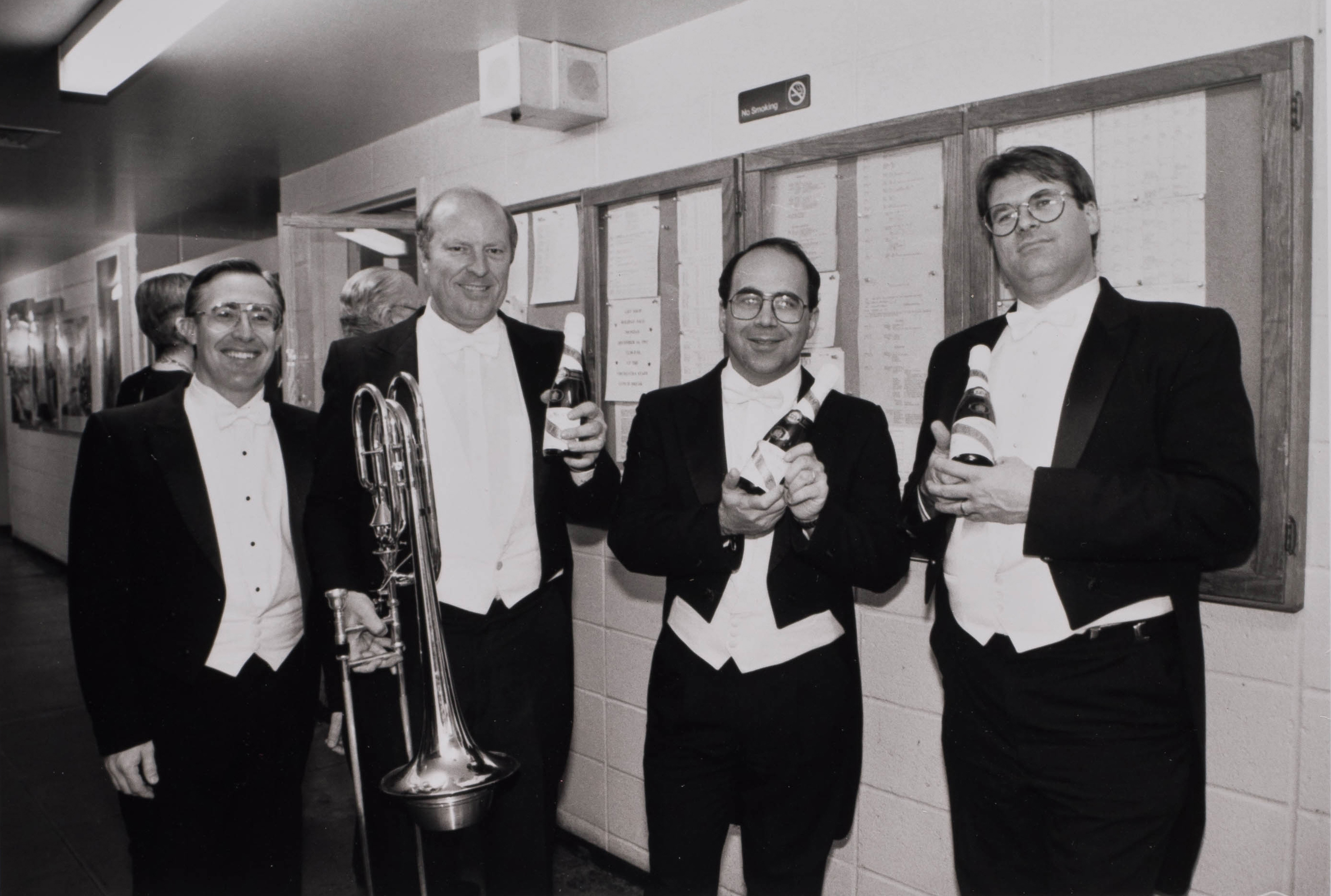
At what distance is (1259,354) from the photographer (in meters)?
1.81

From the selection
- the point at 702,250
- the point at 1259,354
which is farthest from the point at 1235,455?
the point at 702,250

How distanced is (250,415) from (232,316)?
22 cm

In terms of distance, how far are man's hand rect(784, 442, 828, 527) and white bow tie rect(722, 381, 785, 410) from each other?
0.26 m

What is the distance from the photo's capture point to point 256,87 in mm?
3674

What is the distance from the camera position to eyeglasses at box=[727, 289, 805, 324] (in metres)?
1.92

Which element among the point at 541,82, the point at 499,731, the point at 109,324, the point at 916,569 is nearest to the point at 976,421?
the point at 916,569

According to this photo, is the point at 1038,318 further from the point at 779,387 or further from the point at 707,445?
the point at 707,445

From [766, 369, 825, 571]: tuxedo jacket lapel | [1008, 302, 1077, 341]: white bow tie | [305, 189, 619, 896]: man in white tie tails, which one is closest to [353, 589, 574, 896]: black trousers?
[305, 189, 619, 896]: man in white tie tails

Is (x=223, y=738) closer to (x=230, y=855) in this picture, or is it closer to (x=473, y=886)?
(x=230, y=855)

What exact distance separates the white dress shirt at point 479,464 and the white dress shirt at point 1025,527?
0.98 metres

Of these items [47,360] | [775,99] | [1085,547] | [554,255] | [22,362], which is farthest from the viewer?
[22,362]

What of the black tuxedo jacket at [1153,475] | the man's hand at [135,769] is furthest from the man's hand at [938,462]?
the man's hand at [135,769]

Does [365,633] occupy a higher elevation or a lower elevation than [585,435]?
lower

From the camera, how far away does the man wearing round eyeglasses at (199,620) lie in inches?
77.2
